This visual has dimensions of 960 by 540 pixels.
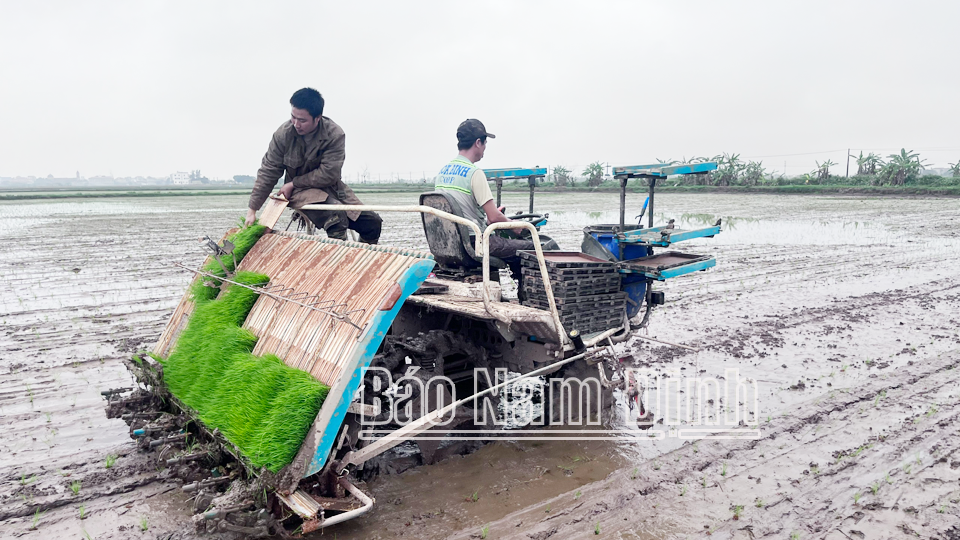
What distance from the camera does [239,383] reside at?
11.7 feet

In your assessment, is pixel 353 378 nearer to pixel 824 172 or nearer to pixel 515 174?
pixel 515 174

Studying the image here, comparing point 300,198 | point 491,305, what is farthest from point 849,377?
point 300,198

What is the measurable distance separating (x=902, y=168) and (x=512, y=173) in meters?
36.0

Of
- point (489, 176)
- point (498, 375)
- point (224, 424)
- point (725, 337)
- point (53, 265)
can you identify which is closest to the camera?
point (224, 424)

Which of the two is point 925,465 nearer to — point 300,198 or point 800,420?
point 800,420

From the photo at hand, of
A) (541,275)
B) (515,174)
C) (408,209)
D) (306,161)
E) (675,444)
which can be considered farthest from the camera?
(515,174)

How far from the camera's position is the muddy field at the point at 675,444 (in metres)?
3.57

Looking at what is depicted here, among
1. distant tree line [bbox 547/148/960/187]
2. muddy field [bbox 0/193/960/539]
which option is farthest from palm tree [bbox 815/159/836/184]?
muddy field [bbox 0/193/960/539]

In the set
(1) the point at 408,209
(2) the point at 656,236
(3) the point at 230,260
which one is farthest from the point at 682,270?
(3) the point at 230,260

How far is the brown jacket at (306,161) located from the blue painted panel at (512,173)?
4.61ft

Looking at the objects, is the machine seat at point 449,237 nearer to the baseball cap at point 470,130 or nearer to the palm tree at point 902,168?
the baseball cap at point 470,130

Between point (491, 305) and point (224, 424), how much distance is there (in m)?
1.64

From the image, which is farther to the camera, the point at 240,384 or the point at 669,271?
the point at 669,271

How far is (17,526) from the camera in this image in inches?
136
